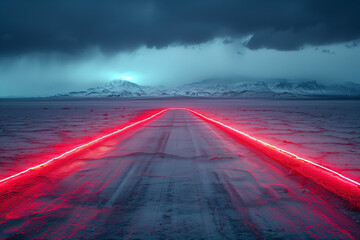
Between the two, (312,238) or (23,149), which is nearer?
(312,238)

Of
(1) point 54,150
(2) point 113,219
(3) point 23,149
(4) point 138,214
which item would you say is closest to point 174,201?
(4) point 138,214

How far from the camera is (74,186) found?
5648mm

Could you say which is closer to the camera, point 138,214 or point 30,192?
point 138,214

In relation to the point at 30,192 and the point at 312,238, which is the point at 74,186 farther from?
the point at 312,238

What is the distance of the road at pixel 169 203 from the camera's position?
3684mm

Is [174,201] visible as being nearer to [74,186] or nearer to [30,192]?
[74,186]

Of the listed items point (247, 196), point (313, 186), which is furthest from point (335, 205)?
point (247, 196)

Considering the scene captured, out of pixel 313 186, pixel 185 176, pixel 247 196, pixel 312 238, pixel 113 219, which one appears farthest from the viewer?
pixel 185 176

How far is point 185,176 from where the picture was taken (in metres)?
6.31

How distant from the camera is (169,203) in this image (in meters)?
4.64

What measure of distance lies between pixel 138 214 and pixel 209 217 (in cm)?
103

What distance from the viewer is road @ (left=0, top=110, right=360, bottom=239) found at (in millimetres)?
3684

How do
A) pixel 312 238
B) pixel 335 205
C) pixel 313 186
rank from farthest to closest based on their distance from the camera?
pixel 313 186 → pixel 335 205 → pixel 312 238

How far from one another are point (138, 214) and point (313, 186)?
11.4 ft
